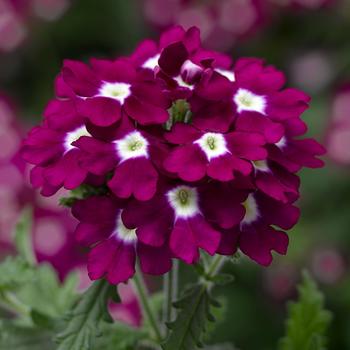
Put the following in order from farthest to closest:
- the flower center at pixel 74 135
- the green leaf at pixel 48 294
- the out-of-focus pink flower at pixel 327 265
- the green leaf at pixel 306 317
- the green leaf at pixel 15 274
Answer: the out-of-focus pink flower at pixel 327 265 < the green leaf at pixel 48 294 < the green leaf at pixel 306 317 < the green leaf at pixel 15 274 < the flower center at pixel 74 135

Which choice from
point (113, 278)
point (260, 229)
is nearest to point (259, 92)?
point (260, 229)

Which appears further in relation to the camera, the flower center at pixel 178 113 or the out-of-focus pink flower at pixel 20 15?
the out-of-focus pink flower at pixel 20 15

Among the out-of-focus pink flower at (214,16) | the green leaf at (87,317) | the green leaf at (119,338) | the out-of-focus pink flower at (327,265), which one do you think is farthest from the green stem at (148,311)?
the out-of-focus pink flower at (214,16)

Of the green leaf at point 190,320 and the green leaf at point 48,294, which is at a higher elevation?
the green leaf at point 190,320

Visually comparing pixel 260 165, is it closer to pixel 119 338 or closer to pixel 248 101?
pixel 248 101

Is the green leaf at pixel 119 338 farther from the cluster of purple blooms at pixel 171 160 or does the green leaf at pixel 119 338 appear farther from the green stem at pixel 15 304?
the cluster of purple blooms at pixel 171 160

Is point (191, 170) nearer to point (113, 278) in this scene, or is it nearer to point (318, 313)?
point (113, 278)

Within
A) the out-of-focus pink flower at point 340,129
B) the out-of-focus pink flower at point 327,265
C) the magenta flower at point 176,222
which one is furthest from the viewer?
the out-of-focus pink flower at point 340,129
